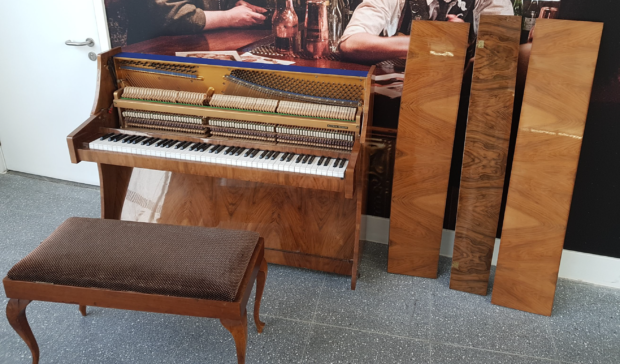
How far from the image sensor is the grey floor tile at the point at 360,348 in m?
2.33

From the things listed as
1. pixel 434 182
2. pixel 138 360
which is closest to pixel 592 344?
pixel 434 182

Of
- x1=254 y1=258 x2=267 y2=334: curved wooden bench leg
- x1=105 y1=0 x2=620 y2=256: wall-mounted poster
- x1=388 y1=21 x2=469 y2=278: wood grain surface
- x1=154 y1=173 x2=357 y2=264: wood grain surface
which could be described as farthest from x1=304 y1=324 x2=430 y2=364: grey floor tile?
x1=105 y1=0 x2=620 y2=256: wall-mounted poster

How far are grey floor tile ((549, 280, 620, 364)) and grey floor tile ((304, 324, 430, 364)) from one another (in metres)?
0.69

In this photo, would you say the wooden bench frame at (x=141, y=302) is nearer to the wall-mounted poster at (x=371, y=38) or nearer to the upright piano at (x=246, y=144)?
the upright piano at (x=246, y=144)

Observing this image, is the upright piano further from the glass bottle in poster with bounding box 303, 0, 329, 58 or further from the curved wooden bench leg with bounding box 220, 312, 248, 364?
the curved wooden bench leg with bounding box 220, 312, 248, 364

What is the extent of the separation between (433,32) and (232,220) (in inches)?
58.7

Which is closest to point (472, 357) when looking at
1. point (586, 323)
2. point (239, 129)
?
point (586, 323)

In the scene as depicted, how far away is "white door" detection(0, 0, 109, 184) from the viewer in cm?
335

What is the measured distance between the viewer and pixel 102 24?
3248mm

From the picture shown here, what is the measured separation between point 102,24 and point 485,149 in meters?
2.45

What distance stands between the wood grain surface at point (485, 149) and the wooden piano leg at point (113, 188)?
1.94 meters

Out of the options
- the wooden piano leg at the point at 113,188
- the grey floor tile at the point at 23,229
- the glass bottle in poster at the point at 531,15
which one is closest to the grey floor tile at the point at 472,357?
the glass bottle in poster at the point at 531,15

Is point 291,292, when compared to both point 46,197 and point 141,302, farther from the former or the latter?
point 46,197

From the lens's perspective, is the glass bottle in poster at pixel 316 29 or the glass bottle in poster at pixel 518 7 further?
the glass bottle in poster at pixel 316 29
